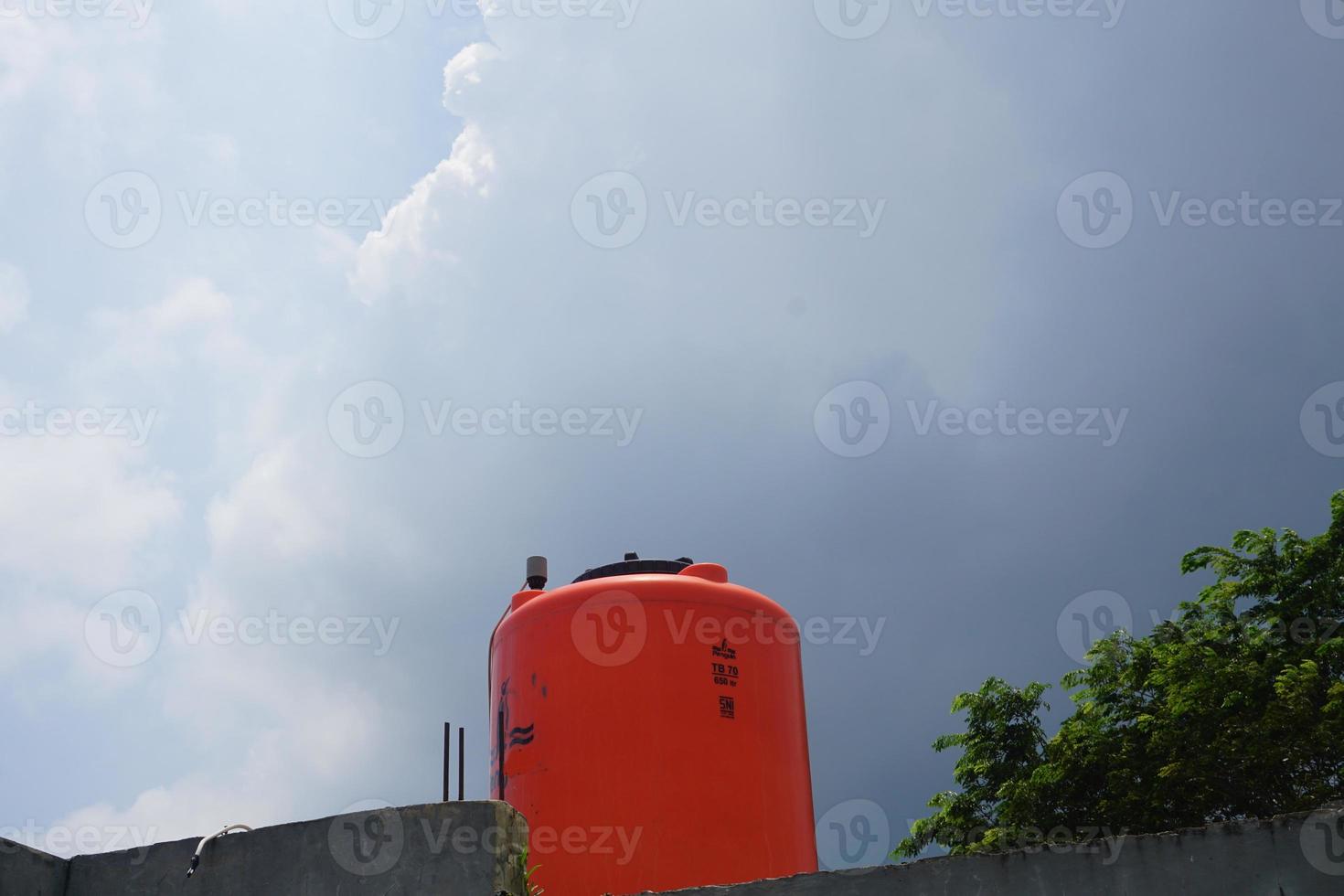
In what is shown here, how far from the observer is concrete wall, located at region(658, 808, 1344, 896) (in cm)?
507

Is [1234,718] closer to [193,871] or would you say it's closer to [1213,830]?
[1213,830]

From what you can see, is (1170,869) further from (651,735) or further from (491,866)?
(651,735)

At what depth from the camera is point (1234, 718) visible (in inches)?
642

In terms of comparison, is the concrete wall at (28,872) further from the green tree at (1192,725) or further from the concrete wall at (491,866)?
the green tree at (1192,725)

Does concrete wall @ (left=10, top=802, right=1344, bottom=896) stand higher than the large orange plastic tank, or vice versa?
the large orange plastic tank

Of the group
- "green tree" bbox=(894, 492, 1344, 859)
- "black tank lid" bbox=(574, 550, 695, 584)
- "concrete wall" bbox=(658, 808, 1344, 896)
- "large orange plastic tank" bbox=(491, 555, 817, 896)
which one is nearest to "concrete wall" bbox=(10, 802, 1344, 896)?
"concrete wall" bbox=(658, 808, 1344, 896)

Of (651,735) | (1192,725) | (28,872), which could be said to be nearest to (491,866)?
(651,735)

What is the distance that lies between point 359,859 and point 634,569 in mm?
3912

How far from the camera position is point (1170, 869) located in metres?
5.24

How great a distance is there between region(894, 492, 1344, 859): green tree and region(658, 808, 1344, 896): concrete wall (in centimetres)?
1127

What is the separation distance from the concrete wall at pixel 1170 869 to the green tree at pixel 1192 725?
444 inches

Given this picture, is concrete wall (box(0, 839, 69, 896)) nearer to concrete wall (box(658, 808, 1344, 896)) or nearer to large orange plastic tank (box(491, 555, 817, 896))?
large orange plastic tank (box(491, 555, 817, 896))

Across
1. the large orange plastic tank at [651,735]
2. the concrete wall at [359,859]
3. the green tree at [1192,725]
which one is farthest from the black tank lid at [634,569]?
the green tree at [1192,725]

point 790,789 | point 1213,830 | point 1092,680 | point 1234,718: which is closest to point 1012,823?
point 1092,680
